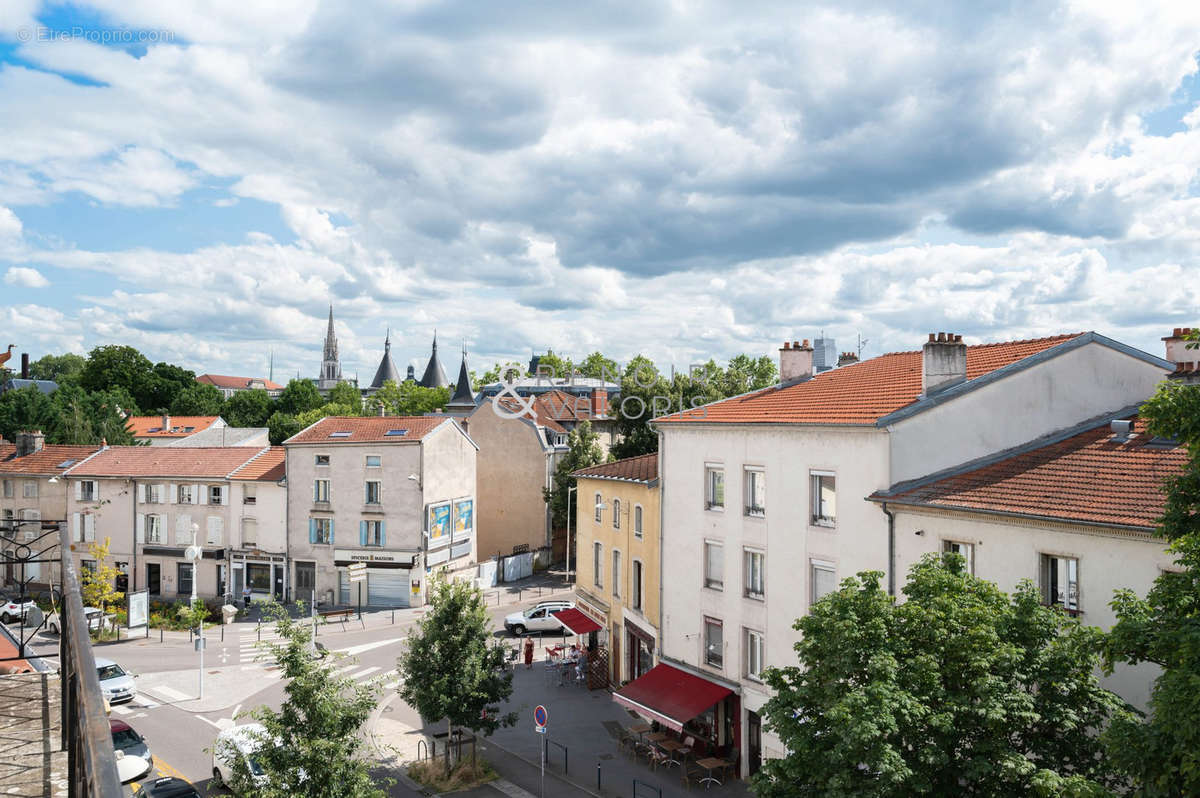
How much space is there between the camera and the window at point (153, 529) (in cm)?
4503

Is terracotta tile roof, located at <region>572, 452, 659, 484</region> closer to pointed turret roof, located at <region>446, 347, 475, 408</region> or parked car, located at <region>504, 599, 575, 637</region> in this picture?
parked car, located at <region>504, 599, 575, 637</region>

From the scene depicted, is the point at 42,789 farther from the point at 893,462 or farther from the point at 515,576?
the point at 515,576

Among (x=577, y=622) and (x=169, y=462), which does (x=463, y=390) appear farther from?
(x=577, y=622)

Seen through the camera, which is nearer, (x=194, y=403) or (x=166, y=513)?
(x=166, y=513)

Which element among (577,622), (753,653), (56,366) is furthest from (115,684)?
(56,366)

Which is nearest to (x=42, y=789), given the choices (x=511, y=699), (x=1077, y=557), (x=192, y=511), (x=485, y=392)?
(x=1077, y=557)

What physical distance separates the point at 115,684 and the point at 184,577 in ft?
61.3

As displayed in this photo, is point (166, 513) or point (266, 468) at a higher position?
point (266, 468)

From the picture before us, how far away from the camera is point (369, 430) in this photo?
43.4 m

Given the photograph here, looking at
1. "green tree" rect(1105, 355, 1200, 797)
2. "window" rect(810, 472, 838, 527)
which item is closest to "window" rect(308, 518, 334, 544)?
"window" rect(810, 472, 838, 527)

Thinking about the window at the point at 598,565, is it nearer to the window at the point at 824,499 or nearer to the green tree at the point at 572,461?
the window at the point at 824,499

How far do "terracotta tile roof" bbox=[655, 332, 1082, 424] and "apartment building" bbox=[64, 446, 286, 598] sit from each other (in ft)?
94.1

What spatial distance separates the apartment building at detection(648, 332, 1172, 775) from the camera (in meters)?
19.1

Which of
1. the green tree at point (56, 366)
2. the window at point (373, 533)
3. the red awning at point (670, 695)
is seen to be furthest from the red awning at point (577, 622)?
the green tree at point (56, 366)
